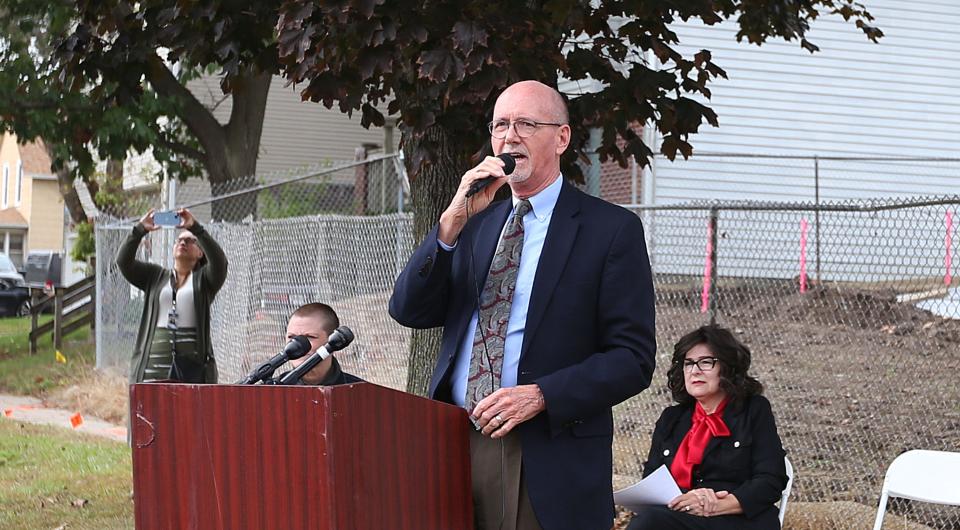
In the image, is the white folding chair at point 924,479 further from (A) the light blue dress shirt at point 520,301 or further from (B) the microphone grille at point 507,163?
(B) the microphone grille at point 507,163

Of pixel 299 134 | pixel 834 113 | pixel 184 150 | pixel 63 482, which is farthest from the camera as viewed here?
pixel 299 134

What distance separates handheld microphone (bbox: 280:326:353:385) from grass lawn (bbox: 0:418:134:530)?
15.6ft

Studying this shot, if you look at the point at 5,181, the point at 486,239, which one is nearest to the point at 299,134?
the point at 486,239

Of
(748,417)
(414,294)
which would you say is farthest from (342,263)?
(414,294)

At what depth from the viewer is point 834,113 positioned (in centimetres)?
1745

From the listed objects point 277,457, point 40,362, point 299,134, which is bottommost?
point 40,362

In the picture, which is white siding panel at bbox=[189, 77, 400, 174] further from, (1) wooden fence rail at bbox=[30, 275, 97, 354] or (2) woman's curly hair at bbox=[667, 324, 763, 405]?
(2) woman's curly hair at bbox=[667, 324, 763, 405]

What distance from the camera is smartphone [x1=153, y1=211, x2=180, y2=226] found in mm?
7574

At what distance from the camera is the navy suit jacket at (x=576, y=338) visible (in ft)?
10.2

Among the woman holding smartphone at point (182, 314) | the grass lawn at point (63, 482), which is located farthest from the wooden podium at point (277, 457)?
the woman holding smartphone at point (182, 314)

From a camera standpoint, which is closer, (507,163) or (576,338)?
(507,163)

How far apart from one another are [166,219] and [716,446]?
3825mm

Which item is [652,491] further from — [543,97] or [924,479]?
[543,97]

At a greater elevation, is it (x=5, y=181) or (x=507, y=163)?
(x=5, y=181)
